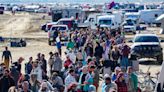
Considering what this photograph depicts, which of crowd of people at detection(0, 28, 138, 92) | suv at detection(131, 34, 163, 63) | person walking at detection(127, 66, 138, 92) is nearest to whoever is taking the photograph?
crowd of people at detection(0, 28, 138, 92)

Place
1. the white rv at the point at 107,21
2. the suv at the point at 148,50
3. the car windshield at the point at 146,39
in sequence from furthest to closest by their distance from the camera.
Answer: the white rv at the point at 107,21
the car windshield at the point at 146,39
the suv at the point at 148,50

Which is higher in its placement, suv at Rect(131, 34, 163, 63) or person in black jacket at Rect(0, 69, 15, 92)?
person in black jacket at Rect(0, 69, 15, 92)

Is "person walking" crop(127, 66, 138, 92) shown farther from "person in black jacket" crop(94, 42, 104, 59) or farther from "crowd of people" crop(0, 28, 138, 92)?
"person in black jacket" crop(94, 42, 104, 59)

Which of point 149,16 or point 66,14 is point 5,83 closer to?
point 66,14

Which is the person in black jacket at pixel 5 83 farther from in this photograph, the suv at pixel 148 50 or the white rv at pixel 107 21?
the white rv at pixel 107 21

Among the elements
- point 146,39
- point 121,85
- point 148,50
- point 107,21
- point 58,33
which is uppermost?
point 121,85

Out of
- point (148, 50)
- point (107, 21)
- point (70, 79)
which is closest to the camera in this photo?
point (70, 79)

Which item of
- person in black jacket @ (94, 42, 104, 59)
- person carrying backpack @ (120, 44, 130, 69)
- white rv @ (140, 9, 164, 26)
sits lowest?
white rv @ (140, 9, 164, 26)

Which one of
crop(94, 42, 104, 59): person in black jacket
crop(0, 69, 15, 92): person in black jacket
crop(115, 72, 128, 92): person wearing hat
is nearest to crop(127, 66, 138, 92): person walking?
crop(115, 72, 128, 92): person wearing hat

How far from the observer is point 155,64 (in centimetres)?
2894

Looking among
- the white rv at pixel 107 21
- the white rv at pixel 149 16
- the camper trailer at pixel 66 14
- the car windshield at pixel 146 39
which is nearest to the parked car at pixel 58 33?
the white rv at pixel 107 21

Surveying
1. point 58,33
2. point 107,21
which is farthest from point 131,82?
point 107,21

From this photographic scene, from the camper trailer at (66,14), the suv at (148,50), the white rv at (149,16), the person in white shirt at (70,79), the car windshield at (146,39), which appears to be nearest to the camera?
the person in white shirt at (70,79)

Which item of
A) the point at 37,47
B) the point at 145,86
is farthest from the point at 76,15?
the point at 145,86
